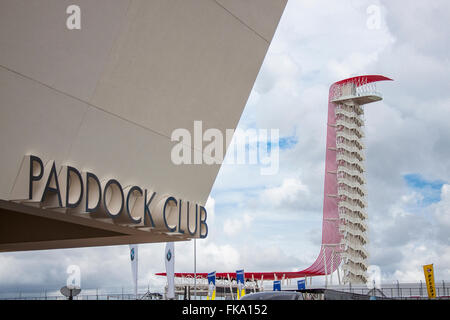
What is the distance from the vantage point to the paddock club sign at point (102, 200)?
13.9 meters

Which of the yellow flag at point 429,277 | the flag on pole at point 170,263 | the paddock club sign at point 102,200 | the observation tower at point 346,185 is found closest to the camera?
the paddock club sign at point 102,200

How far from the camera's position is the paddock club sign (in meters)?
13.9

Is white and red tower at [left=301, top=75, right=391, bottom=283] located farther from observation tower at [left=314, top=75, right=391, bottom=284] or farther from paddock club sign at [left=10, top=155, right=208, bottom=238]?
paddock club sign at [left=10, top=155, right=208, bottom=238]

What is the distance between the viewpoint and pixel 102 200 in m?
15.8

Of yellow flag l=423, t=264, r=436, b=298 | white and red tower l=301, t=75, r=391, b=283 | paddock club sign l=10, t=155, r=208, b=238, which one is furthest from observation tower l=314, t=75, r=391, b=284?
paddock club sign l=10, t=155, r=208, b=238

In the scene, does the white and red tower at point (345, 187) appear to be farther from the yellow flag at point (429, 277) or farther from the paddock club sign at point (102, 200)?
the paddock club sign at point (102, 200)

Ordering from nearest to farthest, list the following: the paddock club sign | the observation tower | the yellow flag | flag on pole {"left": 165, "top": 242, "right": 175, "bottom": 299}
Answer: the paddock club sign → flag on pole {"left": 165, "top": 242, "right": 175, "bottom": 299} → the yellow flag → the observation tower

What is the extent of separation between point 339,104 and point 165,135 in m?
58.0

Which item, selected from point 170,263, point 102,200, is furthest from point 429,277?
point 102,200

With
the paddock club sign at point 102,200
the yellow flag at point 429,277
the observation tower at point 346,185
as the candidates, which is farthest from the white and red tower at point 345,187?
the paddock club sign at point 102,200

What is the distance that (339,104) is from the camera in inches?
2891

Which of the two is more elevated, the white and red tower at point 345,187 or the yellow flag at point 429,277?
the white and red tower at point 345,187
